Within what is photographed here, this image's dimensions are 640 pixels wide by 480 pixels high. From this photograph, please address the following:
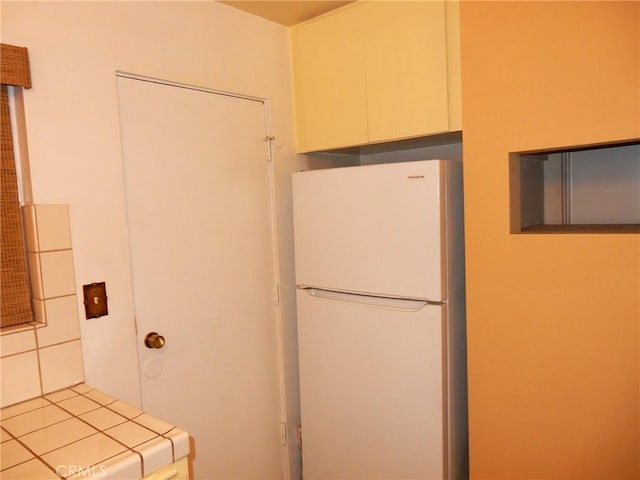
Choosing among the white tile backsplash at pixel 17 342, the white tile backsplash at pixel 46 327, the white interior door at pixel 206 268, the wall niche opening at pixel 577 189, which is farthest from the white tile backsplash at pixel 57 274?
the wall niche opening at pixel 577 189

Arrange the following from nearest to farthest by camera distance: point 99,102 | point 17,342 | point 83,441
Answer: point 83,441 < point 17,342 < point 99,102

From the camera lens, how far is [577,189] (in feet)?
5.73

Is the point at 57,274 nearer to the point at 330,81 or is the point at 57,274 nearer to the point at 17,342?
the point at 17,342

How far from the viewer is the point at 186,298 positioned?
174 cm

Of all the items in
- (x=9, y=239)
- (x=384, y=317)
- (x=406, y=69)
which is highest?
(x=406, y=69)

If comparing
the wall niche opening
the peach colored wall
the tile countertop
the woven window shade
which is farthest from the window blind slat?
the wall niche opening

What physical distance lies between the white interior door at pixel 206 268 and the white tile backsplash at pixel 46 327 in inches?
9.1

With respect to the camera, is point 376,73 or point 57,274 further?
point 376,73

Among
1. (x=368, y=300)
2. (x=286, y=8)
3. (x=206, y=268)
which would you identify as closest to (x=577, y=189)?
(x=368, y=300)

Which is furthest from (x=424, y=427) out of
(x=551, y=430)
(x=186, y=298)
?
(x=186, y=298)

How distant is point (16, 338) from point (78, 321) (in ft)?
0.57

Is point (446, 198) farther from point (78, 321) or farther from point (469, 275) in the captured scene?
point (78, 321)

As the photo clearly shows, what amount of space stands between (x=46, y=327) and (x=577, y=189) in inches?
76.2

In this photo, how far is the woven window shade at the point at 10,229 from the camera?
1291 millimetres
